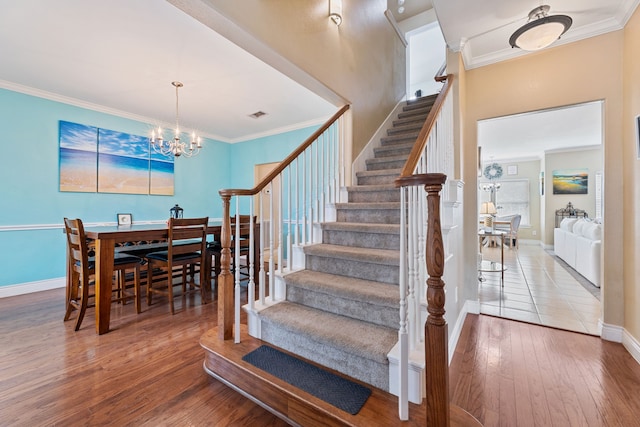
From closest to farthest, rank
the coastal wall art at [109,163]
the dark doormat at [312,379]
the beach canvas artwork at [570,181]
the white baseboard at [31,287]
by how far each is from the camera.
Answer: the dark doormat at [312,379] < the white baseboard at [31,287] < the coastal wall art at [109,163] < the beach canvas artwork at [570,181]

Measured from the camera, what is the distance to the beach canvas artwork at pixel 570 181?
6762 millimetres

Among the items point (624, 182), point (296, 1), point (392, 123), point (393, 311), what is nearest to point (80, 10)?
point (296, 1)

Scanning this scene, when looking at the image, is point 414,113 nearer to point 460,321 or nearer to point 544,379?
point 460,321

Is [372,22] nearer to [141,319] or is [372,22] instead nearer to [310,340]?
[310,340]

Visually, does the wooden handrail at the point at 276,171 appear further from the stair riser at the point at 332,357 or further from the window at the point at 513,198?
the window at the point at 513,198

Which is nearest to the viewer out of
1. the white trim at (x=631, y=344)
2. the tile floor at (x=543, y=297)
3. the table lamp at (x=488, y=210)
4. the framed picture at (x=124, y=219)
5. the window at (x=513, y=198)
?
the white trim at (x=631, y=344)

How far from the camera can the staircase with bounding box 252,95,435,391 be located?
1516 mm

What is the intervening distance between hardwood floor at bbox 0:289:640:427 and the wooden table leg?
0.12 meters

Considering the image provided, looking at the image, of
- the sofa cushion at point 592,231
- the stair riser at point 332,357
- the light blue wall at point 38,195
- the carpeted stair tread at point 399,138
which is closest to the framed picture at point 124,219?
the light blue wall at point 38,195

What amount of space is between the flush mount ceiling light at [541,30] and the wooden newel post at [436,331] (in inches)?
70.4

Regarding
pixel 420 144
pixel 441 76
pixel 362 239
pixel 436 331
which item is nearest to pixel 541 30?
pixel 441 76

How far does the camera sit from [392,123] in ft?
13.6

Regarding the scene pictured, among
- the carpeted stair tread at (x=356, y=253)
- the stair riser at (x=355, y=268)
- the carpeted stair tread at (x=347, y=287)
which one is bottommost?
the carpeted stair tread at (x=347, y=287)

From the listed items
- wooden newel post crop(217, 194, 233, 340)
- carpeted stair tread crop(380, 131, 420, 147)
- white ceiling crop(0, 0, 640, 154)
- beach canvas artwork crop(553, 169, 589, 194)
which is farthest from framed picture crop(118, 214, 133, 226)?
beach canvas artwork crop(553, 169, 589, 194)
